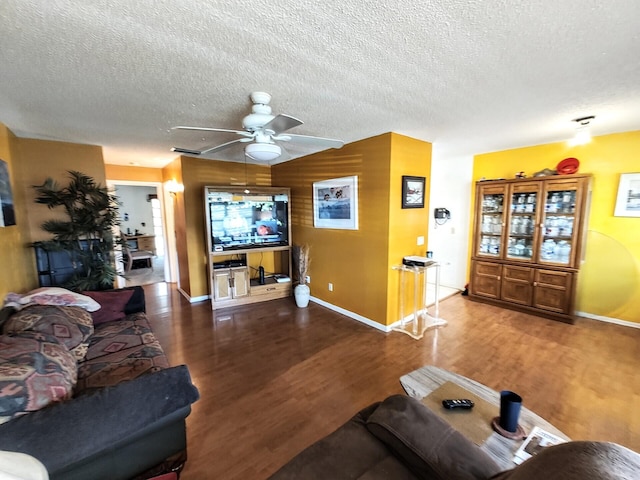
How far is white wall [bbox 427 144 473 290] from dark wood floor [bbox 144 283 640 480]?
3.22ft

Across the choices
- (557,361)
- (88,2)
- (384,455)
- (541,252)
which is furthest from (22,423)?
(541,252)

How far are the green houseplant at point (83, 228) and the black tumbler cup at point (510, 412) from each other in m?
3.81

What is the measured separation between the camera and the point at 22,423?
1.01m

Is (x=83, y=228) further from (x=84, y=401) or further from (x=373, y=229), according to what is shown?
(x=373, y=229)

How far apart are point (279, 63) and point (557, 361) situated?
3.49 metres

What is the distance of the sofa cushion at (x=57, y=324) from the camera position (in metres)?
1.77

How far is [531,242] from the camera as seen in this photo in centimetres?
368

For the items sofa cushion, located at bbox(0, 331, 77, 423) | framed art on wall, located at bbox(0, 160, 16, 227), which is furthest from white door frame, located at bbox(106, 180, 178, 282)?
sofa cushion, located at bbox(0, 331, 77, 423)

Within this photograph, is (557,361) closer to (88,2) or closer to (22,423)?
(22,423)

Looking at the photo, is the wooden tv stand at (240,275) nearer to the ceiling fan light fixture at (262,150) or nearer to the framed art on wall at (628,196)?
the ceiling fan light fixture at (262,150)

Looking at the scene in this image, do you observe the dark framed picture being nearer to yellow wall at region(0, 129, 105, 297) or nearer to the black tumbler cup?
the black tumbler cup

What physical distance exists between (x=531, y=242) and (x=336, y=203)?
2.75 m

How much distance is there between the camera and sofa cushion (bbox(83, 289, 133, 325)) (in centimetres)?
252

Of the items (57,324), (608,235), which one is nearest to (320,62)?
(57,324)
